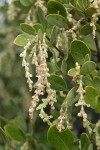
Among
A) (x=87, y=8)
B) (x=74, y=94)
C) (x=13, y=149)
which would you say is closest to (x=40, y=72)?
(x=74, y=94)

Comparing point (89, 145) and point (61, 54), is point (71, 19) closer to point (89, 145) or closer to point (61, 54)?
point (61, 54)

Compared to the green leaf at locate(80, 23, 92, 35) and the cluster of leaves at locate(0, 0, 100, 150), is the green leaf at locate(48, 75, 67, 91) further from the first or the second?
the green leaf at locate(80, 23, 92, 35)

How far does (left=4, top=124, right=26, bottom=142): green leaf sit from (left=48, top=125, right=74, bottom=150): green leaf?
0.36 m

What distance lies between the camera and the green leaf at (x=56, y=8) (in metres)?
1.37

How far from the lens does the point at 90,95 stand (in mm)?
1211

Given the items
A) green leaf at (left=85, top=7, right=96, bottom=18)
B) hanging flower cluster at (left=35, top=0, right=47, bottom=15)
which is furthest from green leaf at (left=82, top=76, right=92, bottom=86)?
hanging flower cluster at (left=35, top=0, right=47, bottom=15)

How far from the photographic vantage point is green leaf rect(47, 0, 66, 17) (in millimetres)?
1368

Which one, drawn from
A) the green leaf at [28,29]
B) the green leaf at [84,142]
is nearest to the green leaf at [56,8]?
the green leaf at [28,29]

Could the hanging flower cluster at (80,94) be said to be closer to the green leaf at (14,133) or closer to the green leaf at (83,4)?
the green leaf at (83,4)

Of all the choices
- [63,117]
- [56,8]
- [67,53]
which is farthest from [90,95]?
[56,8]

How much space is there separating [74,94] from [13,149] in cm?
60

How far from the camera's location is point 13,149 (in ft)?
5.80

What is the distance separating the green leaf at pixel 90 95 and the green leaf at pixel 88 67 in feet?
0.22

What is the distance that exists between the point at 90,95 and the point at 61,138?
21 centimetres
